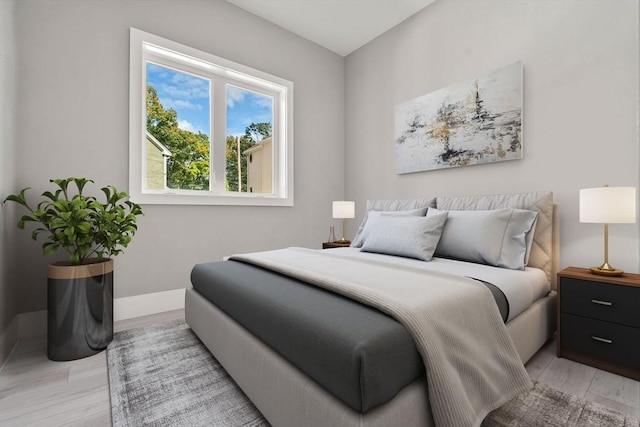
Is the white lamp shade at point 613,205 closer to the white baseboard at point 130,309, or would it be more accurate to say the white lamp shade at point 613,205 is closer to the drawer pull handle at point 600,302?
the drawer pull handle at point 600,302

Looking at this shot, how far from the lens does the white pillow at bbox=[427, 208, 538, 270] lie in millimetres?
2006

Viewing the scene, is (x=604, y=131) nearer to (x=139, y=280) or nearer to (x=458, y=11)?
(x=458, y=11)

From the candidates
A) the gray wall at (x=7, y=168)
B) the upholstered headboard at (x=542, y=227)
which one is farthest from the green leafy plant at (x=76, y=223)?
the upholstered headboard at (x=542, y=227)

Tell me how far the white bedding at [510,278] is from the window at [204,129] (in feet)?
6.57

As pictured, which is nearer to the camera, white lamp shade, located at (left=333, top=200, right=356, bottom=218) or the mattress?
the mattress

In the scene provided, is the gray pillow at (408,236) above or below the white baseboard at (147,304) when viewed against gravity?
above

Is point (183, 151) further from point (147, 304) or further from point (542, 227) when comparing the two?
Result: point (542, 227)

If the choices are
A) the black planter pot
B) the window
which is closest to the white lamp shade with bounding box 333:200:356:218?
the window

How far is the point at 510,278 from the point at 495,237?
0.42 meters

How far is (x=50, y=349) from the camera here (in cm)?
178

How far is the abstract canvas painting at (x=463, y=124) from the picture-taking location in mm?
2465

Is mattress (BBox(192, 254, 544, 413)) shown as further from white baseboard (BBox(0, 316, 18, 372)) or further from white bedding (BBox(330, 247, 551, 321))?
white baseboard (BBox(0, 316, 18, 372))

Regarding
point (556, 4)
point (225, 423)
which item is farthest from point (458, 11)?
point (225, 423)

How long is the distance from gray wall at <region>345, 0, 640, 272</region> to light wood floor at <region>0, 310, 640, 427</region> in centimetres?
88
